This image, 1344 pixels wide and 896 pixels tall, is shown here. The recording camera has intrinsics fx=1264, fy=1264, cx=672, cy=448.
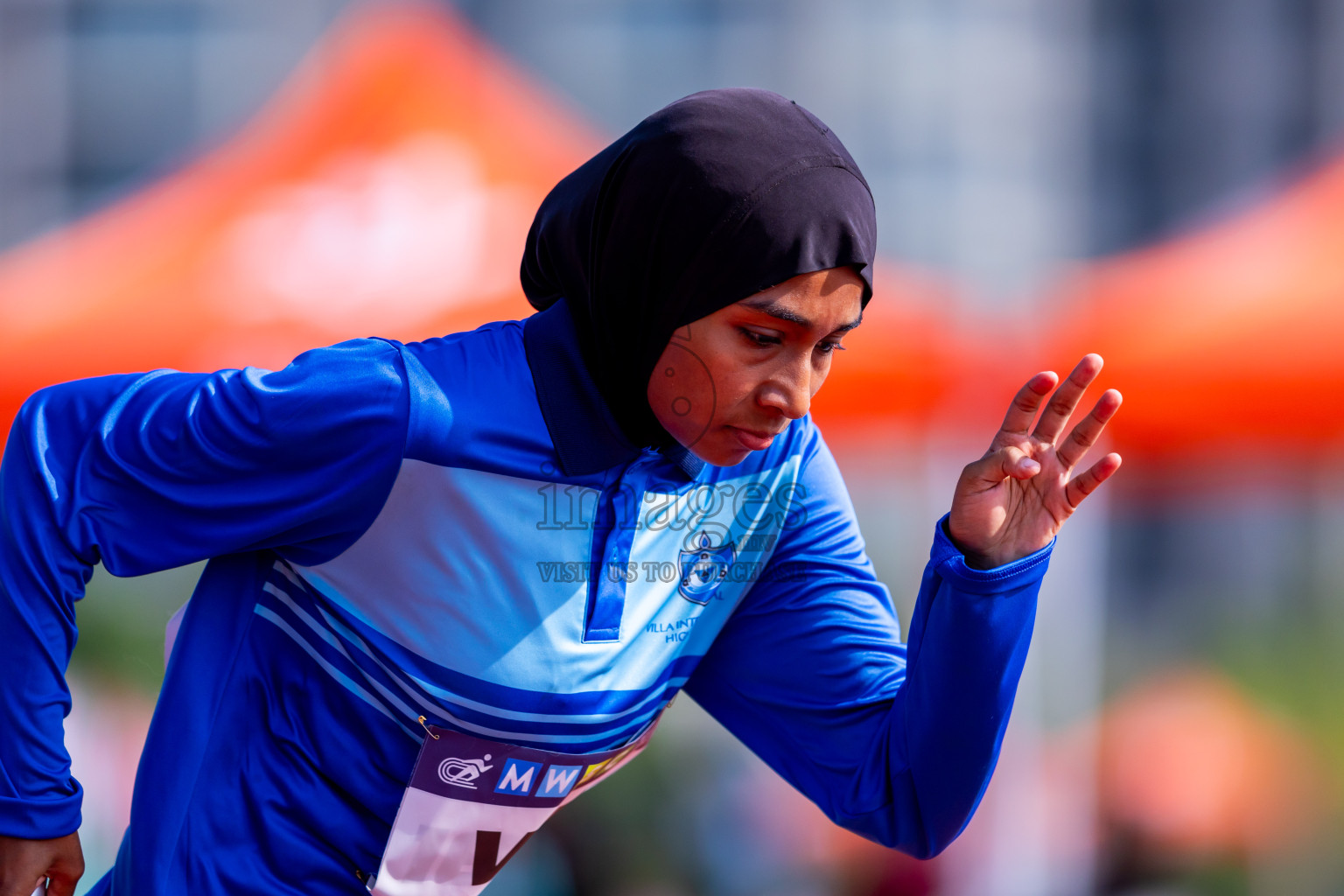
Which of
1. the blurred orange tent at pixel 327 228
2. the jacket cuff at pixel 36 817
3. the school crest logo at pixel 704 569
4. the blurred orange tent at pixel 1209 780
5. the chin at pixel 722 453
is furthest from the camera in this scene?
the blurred orange tent at pixel 1209 780

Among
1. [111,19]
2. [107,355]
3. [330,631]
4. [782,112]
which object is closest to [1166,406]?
[782,112]

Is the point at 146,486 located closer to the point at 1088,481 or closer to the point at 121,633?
the point at 1088,481

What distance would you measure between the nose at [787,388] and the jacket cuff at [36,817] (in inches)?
34.5

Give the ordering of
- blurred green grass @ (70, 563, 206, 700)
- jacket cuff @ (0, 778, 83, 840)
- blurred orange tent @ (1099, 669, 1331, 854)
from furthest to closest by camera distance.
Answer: blurred orange tent @ (1099, 669, 1331, 854)
blurred green grass @ (70, 563, 206, 700)
jacket cuff @ (0, 778, 83, 840)

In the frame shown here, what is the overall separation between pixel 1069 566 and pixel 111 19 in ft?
23.0

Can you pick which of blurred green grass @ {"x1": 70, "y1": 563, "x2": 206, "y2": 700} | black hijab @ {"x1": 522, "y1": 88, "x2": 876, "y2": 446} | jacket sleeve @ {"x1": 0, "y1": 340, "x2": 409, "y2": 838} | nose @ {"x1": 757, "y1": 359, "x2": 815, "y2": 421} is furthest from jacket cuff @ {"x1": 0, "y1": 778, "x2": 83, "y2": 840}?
blurred green grass @ {"x1": 70, "y1": 563, "x2": 206, "y2": 700}

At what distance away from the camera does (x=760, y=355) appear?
4.57ft

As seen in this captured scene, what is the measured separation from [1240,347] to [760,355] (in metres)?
2.36

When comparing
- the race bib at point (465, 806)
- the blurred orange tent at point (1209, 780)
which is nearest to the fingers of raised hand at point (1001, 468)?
the race bib at point (465, 806)

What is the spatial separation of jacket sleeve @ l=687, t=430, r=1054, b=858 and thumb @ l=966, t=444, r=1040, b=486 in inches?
3.4

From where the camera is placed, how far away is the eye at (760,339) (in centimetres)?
139

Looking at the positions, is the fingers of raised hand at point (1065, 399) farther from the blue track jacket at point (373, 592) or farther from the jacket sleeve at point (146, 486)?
the jacket sleeve at point (146, 486)

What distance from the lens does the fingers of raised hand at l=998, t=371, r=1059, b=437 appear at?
53.9 inches

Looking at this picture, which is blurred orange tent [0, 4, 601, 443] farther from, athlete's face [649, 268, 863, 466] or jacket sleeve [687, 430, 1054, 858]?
athlete's face [649, 268, 863, 466]
